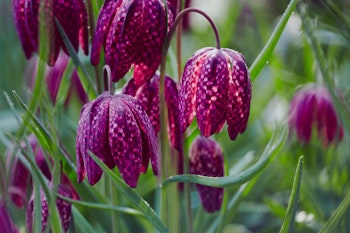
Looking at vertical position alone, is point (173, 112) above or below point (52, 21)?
below

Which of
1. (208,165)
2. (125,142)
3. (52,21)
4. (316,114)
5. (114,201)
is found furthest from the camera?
(316,114)

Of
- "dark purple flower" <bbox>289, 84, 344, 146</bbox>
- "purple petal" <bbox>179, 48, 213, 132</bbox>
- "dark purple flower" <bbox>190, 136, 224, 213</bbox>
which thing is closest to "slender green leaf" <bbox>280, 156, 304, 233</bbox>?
"purple petal" <bbox>179, 48, 213, 132</bbox>

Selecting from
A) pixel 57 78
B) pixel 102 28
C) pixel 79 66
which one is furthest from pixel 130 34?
pixel 57 78

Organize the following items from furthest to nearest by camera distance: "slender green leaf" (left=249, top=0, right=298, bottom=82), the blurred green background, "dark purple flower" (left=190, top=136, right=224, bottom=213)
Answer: the blurred green background → "dark purple flower" (left=190, top=136, right=224, bottom=213) → "slender green leaf" (left=249, top=0, right=298, bottom=82)

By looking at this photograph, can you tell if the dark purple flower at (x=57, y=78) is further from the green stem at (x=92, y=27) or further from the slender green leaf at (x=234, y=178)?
the slender green leaf at (x=234, y=178)

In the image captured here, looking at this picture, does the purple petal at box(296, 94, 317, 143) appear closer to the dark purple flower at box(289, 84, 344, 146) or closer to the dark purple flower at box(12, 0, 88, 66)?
the dark purple flower at box(289, 84, 344, 146)

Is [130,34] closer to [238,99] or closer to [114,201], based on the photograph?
[238,99]
